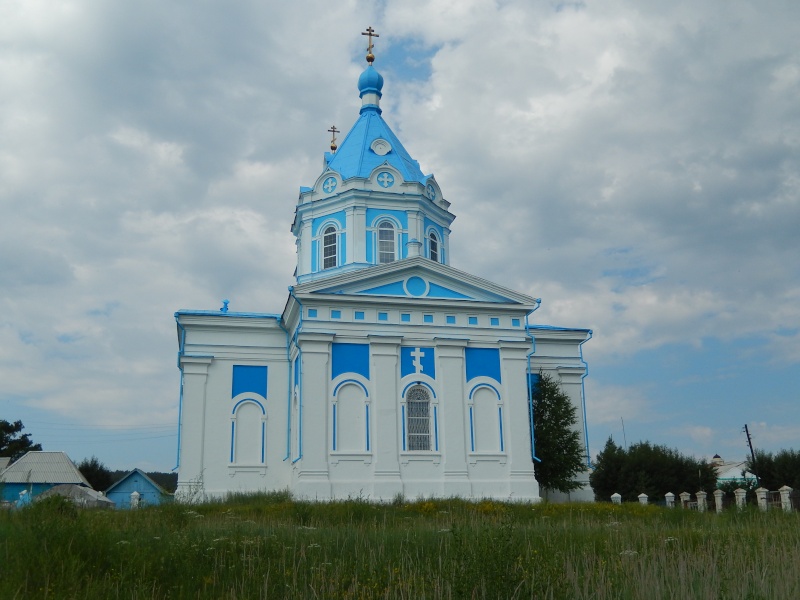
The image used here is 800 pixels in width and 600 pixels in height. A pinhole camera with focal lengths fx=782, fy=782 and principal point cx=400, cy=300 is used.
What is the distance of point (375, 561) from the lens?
876 centimetres

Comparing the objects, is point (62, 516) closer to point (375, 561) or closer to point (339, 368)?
point (375, 561)

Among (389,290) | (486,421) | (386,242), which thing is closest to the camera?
(486,421)

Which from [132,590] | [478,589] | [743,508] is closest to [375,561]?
[478,589]

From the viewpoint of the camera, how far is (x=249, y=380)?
26000 millimetres

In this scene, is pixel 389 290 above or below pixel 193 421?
above

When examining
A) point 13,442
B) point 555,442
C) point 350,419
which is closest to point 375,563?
point 350,419

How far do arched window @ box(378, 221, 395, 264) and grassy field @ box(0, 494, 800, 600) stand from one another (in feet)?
55.8

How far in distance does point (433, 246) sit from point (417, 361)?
6818 millimetres

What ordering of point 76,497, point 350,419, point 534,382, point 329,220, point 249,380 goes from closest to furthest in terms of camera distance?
point 76,497 → point 350,419 → point 249,380 → point 534,382 → point 329,220

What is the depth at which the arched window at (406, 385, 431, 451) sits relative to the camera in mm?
24000

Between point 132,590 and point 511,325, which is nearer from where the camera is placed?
point 132,590

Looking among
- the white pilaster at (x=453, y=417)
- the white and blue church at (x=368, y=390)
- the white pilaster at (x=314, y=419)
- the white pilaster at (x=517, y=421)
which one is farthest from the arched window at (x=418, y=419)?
the white pilaster at (x=314, y=419)

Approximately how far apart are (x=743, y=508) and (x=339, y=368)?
11987 millimetres

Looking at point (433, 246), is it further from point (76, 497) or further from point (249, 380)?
point (76, 497)
